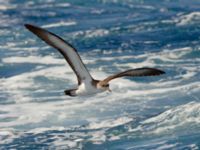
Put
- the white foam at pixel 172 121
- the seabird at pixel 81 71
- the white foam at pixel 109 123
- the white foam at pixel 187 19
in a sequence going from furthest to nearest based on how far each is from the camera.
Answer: the white foam at pixel 187 19 → the white foam at pixel 109 123 → the white foam at pixel 172 121 → the seabird at pixel 81 71

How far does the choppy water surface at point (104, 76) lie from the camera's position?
1806 inches

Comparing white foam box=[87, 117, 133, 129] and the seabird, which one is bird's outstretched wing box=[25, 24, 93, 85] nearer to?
the seabird

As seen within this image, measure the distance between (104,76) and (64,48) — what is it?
3423cm

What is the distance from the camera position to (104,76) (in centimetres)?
6550

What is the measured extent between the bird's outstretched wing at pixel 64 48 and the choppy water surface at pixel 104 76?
10.8 metres

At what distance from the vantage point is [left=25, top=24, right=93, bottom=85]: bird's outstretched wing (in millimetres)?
29970

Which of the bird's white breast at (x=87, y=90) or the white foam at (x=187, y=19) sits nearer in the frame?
the bird's white breast at (x=87, y=90)

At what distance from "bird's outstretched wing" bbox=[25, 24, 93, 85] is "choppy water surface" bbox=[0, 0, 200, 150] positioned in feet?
35.4

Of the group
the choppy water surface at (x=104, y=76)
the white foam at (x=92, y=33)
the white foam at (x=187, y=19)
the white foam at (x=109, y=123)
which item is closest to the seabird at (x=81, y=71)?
the choppy water surface at (x=104, y=76)

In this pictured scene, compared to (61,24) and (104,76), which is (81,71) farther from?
(61,24)

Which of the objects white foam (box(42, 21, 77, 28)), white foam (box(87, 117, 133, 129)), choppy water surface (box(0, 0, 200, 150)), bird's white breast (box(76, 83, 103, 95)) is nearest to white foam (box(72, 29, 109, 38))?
choppy water surface (box(0, 0, 200, 150))

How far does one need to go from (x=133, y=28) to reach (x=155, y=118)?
3889cm

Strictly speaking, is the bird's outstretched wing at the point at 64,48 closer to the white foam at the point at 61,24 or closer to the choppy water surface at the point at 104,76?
the choppy water surface at the point at 104,76

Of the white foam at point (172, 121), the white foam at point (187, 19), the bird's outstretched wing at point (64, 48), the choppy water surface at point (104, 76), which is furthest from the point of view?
the white foam at point (187, 19)
